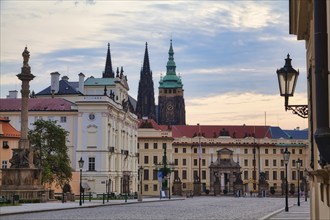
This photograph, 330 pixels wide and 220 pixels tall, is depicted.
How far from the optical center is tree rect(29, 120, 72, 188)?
71.9 m

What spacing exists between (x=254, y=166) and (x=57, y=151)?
258ft

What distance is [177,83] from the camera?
191 metres

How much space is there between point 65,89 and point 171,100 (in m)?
86.2

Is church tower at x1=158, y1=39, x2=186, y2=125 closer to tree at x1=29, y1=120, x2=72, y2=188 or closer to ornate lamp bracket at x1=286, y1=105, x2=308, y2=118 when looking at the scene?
tree at x1=29, y1=120, x2=72, y2=188

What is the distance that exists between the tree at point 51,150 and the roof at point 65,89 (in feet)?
97.1

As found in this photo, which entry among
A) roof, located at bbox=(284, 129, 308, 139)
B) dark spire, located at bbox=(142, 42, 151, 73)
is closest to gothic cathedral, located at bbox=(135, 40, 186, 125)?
dark spire, located at bbox=(142, 42, 151, 73)

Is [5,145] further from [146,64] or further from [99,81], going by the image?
[146,64]

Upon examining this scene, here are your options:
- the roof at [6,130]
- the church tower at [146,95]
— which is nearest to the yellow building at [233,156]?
the church tower at [146,95]

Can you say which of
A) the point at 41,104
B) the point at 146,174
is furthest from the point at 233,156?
the point at 41,104

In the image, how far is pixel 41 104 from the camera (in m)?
95.5

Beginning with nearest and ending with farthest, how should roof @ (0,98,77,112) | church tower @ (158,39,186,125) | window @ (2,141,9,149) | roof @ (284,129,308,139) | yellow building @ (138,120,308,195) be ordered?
window @ (2,141,9,149) → roof @ (0,98,77,112) → yellow building @ (138,120,308,195) → roof @ (284,129,308,139) → church tower @ (158,39,186,125)

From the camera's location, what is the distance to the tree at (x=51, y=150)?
7188 centimetres

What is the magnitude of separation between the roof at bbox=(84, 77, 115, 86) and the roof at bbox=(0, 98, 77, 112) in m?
10.4

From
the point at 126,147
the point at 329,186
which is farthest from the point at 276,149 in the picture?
the point at 329,186
